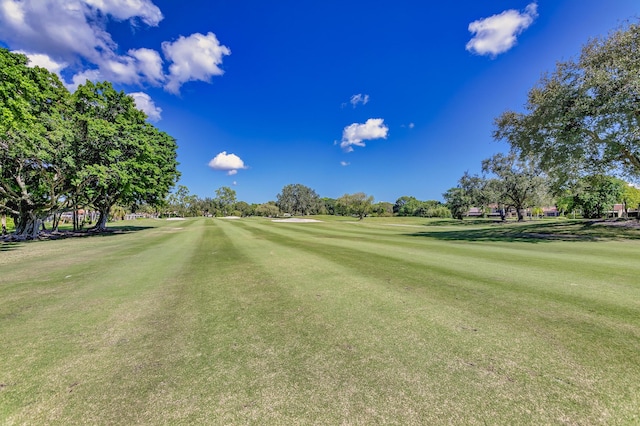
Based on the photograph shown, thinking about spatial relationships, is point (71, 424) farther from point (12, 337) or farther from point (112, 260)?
point (112, 260)

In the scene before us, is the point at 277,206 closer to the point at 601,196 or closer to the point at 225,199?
the point at 225,199

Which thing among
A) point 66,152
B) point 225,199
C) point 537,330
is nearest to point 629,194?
point 537,330

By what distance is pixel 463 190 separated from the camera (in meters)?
61.4

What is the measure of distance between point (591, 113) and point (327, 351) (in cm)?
2432

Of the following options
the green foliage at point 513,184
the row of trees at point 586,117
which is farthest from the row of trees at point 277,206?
the row of trees at point 586,117

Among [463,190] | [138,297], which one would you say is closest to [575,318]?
[138,297]

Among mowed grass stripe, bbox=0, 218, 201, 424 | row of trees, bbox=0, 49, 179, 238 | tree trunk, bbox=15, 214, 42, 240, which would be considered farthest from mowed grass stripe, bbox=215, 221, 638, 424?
tree trunk, bbox=15, 214, 42, 240

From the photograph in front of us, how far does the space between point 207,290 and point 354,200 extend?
75.9 meters

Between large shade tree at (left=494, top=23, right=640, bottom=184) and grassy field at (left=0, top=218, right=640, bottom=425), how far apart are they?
15986 millimetres

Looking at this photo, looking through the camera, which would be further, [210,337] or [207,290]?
[207,290]

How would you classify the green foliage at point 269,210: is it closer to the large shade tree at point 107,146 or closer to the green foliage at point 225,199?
the green foliage at point 225,199

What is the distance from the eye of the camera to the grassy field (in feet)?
9.04

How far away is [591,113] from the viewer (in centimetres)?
1794

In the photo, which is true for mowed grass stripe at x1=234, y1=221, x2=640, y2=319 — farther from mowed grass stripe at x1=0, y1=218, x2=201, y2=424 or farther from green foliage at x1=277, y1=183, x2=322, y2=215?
green foliage at x1=277, y1=183, x2=322, y2=215
